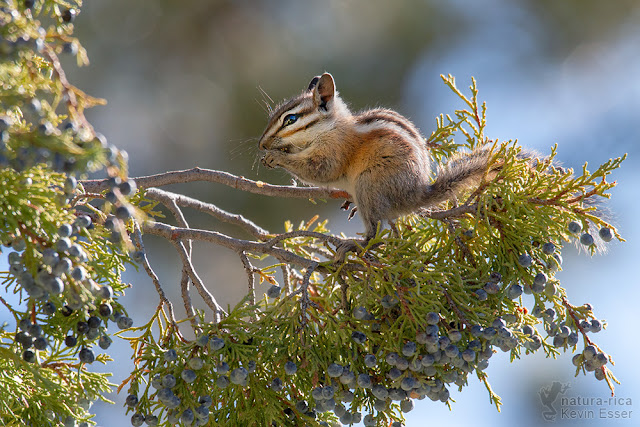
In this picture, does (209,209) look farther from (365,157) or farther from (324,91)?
(324,91)

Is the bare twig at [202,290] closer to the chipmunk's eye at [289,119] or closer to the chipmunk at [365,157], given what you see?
the chipmunk at [365,157]

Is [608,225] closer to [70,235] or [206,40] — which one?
[70,235]

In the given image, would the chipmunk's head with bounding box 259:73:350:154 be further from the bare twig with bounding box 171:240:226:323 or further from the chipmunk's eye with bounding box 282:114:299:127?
the bare twig with bounding box 171:240:226:323

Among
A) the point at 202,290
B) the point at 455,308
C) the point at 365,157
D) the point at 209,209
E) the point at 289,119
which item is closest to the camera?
the point at 455,308

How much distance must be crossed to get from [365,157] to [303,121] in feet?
0.93

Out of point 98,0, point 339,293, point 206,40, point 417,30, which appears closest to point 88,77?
point 98,0

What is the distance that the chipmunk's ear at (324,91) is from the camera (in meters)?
2.04

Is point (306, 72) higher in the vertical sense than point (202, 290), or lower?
higher

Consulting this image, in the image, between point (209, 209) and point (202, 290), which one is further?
point (209, 209)

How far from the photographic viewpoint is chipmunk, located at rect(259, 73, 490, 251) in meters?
1.66

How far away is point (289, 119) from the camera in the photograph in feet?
6.64

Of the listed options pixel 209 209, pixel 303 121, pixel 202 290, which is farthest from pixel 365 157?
pixel 202 290

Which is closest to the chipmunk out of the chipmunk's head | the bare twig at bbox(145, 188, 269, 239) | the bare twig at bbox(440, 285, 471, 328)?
the chipmunk's head

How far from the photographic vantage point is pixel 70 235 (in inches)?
36.9
